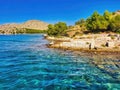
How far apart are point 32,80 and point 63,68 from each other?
448 inches

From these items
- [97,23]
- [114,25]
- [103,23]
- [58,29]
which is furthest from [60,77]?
[58,29]

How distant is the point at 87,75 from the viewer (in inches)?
1590

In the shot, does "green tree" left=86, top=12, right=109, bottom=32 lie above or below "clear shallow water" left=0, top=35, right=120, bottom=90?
above

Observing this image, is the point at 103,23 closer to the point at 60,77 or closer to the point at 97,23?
the point at 97,23

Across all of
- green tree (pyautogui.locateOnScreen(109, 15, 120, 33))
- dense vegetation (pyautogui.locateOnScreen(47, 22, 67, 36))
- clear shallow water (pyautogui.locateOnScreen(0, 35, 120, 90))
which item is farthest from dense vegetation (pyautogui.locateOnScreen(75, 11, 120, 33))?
clear shallow water (pyautogui.locateOnScreen(0, 35, 120, 90))

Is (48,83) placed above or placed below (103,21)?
below

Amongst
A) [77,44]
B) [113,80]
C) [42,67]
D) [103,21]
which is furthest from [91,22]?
[113,80]

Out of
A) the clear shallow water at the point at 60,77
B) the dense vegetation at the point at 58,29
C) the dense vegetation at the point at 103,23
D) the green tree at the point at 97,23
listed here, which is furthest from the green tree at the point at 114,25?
the clear shallow water at the point at 60,77

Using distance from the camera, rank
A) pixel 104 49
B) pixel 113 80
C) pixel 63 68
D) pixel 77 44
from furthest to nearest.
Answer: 1. pixel 77 44
2. pixel 104 49
3. pixel 63 68
4. pixel 113 80

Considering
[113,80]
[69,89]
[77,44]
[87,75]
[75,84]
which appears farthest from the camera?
[77,44]

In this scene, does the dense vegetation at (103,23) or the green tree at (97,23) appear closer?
the dense vegetation at (103,23)

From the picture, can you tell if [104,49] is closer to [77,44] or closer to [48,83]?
[77,44]

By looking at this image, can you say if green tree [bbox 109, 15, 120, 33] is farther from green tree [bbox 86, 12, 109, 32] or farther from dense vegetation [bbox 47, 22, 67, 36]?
dense vegetation [bbox 47, 22, 67, 36]

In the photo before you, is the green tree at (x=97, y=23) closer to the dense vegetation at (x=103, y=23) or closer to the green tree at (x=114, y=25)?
the dense vegetation at (x=103, y=23)
